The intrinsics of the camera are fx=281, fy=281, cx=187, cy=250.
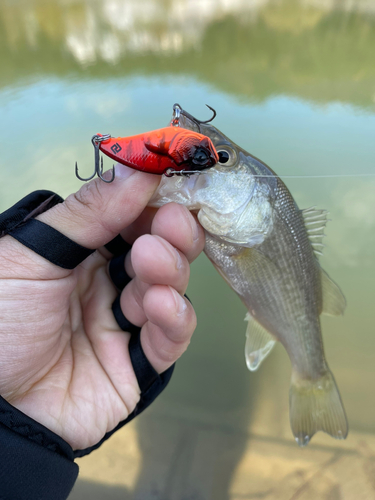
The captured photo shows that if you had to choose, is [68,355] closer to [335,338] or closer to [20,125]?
[335,338]

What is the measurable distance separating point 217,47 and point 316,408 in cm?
400

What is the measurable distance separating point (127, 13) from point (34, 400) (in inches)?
246

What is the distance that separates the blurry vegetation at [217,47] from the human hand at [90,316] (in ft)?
7.60

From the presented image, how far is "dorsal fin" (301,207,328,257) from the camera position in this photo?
3.43 feet

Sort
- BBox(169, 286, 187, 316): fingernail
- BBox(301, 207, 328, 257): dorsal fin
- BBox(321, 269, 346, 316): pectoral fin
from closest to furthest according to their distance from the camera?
BBox(169, 286, 187, 316): fingernail
BBox(301, 207, 328, 257): dorsal fin
BBox(321, 269, 346, 316): pectoral fin

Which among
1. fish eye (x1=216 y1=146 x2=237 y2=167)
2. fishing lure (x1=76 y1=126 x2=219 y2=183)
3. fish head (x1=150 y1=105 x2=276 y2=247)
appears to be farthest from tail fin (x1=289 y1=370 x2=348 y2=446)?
fishing lure (x1=76 y1=126 x2=219 y2=183)

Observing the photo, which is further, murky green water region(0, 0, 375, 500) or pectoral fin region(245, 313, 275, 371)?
murky green water region(0, 0, 375, 500)

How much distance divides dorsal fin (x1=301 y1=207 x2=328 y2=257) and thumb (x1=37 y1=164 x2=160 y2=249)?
618mm

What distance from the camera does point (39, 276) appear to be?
75 centimetres

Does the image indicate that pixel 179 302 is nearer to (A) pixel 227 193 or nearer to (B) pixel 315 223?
(A) pixel 227 193

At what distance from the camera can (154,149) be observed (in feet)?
2.19

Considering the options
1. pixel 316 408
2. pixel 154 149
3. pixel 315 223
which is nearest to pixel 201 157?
pixel 154 149

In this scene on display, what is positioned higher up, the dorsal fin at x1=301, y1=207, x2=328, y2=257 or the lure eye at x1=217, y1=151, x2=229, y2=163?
the lure eye at x1=217, y1=151, x2=229, y2=163

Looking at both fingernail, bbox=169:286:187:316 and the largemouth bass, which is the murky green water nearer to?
the largemouth bass
